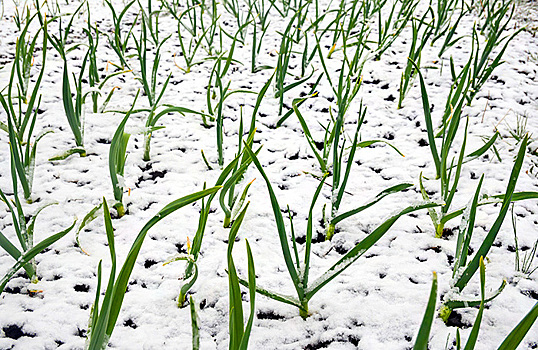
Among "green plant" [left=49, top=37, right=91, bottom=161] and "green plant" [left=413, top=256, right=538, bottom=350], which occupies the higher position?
"green plant" [left=49, top=37, right=91, bottom=161]

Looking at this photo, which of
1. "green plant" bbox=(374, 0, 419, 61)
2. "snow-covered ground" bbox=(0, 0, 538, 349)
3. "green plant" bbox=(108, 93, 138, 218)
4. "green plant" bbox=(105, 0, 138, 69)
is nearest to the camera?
"snow-covered ground" bbox=(0, 0, 538, 349)

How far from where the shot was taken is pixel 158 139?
1.57 meters

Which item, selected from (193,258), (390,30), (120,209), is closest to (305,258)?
(193,258)

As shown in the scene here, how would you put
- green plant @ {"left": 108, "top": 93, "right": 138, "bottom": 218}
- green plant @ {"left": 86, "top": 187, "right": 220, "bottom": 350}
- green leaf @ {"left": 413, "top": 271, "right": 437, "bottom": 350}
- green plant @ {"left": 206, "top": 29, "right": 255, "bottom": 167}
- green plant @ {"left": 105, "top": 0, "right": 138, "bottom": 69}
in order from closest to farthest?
Result: 1. green leaf @ {"left": 413, "top": 271, "right": 437, "bottom": 350}
2. green plant @ {"left": 86, "top": 187, "right": 220, "bottom": 350}
3. green plant @ {"left": 108, "top": 93, "right": 138, "bottom": 218}
4. green plant @ {"left": 206, "top": 29, "right": 255, "bottom": 167}
5. green plant @ {"left": 105, "top": 0, "right": 138, "bottom": 69}

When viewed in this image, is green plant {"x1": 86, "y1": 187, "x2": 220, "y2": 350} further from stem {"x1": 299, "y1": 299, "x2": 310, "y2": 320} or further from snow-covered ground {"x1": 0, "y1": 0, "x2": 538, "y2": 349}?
stem {"x1": 299, "y1": 299, "x2": 310, "y2": 320}

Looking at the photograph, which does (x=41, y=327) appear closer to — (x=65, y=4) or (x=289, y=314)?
(x=289, y=314)

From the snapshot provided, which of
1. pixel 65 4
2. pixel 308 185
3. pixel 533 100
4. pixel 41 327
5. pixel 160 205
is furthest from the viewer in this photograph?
pixel 65 4

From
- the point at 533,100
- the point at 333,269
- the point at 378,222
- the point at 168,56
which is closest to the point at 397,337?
the point at 333,269

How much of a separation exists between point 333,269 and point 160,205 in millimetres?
615

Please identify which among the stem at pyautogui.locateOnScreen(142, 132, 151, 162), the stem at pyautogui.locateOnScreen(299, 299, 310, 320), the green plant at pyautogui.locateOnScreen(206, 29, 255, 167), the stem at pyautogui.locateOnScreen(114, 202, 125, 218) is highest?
the green plant at pyautogui.locateOnScreen(206, 29, 255, 167)

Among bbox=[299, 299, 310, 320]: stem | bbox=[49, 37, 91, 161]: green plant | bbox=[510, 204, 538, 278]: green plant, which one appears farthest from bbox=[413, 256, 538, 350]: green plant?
bbox=[49, 37, 91, 161]: green plant

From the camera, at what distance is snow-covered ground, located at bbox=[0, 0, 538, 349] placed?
2.82 ft

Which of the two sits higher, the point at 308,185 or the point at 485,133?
the point at 485,133

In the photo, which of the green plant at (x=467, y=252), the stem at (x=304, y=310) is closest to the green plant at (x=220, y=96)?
the stem at (x=304, y=310)
